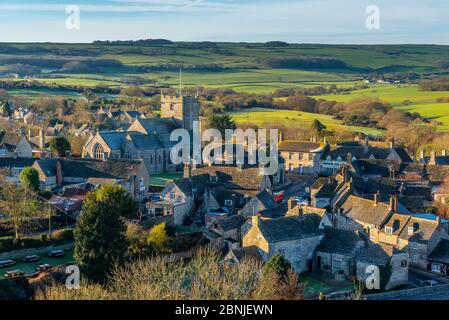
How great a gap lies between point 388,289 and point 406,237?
19.1 ft

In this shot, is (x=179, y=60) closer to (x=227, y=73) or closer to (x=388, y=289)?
(x=227, y=73)

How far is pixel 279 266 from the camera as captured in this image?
1212 inches

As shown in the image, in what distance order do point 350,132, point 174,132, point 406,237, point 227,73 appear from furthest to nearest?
1. point 227,73
2. point 350,132
3. point 174,132
4. point 406,237

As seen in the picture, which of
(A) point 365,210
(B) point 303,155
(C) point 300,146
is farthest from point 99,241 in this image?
(C) point 300,146

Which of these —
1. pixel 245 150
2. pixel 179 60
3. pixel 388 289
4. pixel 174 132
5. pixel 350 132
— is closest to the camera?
pixel 388 289

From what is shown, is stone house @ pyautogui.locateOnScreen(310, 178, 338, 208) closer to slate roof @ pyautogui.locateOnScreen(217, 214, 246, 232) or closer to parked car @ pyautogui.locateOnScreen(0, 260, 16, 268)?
slate roof @ pyautogui.locateOnScreen(217, 214, 246, 232)

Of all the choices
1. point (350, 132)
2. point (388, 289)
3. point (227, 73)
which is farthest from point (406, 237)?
point (227, 73)

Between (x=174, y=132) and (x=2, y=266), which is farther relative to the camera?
(x=174, y=132)

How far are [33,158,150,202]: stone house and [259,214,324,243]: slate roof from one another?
1730 centimetres

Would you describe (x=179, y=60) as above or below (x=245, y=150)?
above

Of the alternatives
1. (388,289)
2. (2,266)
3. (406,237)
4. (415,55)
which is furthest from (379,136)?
(415,55)

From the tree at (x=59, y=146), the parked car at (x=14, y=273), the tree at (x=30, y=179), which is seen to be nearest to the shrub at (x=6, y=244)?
the parked car at (x=14, y=273)

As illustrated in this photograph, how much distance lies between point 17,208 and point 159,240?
944cm

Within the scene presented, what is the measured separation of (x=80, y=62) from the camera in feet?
513
